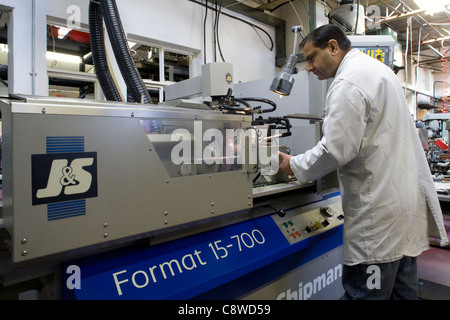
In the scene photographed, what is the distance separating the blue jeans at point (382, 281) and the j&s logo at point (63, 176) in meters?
1.04

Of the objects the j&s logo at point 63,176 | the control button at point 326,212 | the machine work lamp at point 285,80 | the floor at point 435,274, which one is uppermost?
the machine work lamp at point 285,80

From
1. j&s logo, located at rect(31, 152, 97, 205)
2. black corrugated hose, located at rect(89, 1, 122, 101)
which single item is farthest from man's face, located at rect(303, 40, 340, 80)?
black corrugated hose, located at rect(89, 1, 122, 101)

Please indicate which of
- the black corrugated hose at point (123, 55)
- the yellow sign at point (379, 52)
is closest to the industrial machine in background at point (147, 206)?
the black corrugated hose at point (123, 55)

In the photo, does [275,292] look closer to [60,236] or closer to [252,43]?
[60,236]

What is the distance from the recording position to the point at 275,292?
137 cm

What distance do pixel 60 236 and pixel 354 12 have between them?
8.49 feet

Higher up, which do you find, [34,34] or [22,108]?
[34,34]

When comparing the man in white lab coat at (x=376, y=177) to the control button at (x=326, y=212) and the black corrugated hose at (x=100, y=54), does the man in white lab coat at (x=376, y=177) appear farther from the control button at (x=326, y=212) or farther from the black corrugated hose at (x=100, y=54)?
the black corrugated hose at (x=100, y=54)

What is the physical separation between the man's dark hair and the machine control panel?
2.71 ft

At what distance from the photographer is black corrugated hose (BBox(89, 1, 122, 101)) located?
1.95 m

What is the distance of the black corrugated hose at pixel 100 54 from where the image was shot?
1946 mm

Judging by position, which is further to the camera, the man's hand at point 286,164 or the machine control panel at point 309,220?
the machine control panel at point 309,220

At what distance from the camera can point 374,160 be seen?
1141 mm

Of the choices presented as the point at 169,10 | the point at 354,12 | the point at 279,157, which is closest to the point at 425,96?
the point at 354,12
